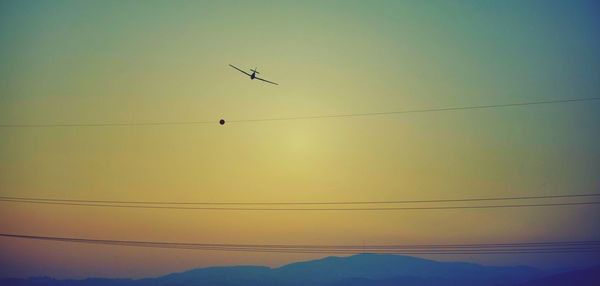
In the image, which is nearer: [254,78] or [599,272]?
[254,78]

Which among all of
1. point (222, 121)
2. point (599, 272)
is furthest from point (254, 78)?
point (599, 272)

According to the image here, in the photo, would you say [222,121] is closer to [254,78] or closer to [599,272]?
[254,78]

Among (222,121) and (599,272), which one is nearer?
(222,121)

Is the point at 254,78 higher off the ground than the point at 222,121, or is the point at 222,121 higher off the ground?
the point at 254,78
